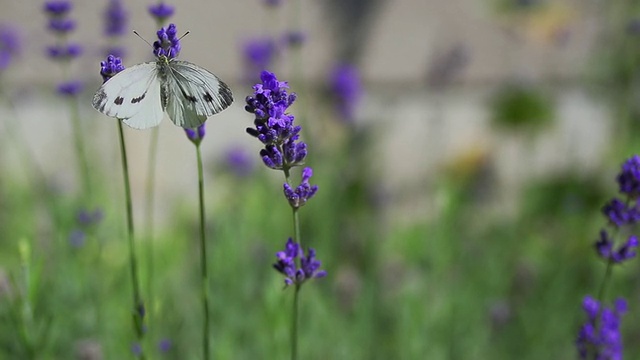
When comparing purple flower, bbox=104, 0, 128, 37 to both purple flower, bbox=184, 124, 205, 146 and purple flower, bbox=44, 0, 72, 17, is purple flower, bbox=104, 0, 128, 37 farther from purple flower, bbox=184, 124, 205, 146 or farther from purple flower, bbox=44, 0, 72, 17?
purple flower, bbox=184, 124, 205, 146

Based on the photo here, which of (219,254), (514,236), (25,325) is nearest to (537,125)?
(514,236)

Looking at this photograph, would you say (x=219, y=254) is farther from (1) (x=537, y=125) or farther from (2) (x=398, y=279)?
(1) (x=537, y=125)

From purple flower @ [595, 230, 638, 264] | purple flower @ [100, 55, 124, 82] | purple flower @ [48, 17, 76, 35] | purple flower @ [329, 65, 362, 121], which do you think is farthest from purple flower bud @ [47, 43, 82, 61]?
purple flower @ [329, 65, 362, 121]

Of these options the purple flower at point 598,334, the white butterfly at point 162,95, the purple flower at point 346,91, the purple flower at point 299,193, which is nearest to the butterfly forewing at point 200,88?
the white butterfly at point 162,95

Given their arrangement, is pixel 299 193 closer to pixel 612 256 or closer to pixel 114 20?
pixel 612 256

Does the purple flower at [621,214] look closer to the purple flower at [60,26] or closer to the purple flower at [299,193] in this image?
the purple flower at [299,193]

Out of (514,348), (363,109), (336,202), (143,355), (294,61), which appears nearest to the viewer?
(143,355)

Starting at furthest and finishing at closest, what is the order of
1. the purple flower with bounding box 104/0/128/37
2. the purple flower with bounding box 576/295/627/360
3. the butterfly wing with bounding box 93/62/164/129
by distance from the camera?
the purple flower with bounding box 104/0/128/37, the purple flower with bounding box 576/295/627/360, the butterfly wing with bounding box 93/62/164/129
